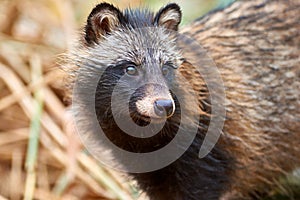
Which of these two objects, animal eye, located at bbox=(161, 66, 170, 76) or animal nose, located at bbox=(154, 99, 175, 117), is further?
animal eye, located at bbox=(161, 66, 170, 76)

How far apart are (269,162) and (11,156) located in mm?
2248

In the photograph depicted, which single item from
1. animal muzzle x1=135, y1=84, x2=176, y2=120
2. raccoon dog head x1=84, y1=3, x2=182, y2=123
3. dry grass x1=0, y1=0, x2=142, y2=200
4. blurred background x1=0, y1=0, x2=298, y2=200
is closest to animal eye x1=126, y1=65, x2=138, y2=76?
raccoon dog head x1=84, y1=3, x2=182, y2=123

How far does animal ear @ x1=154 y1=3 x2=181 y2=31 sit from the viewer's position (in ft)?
12.9

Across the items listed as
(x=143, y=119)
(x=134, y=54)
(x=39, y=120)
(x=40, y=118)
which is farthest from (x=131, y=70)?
(x=40, y=118)

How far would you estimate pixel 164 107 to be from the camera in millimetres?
Result: 3438

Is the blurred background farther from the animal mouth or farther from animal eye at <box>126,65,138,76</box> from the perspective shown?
animal eye at <box>126,65,138,76</box>

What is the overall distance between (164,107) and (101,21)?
699 mm

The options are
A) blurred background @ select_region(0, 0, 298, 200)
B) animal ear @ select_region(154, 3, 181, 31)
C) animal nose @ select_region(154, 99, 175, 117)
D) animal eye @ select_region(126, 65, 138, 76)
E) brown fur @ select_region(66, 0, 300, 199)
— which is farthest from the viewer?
blurred background @ select_region(0, 0, 298, 200)

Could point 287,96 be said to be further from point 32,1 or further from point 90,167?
point 32,1

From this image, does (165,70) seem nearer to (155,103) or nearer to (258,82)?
(155,103)

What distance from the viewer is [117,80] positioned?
3764 millimetres

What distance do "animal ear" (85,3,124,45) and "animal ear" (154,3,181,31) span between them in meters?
0.21

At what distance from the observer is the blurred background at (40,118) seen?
5.42 meters

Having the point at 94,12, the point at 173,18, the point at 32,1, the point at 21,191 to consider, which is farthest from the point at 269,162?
the point at 32,1
